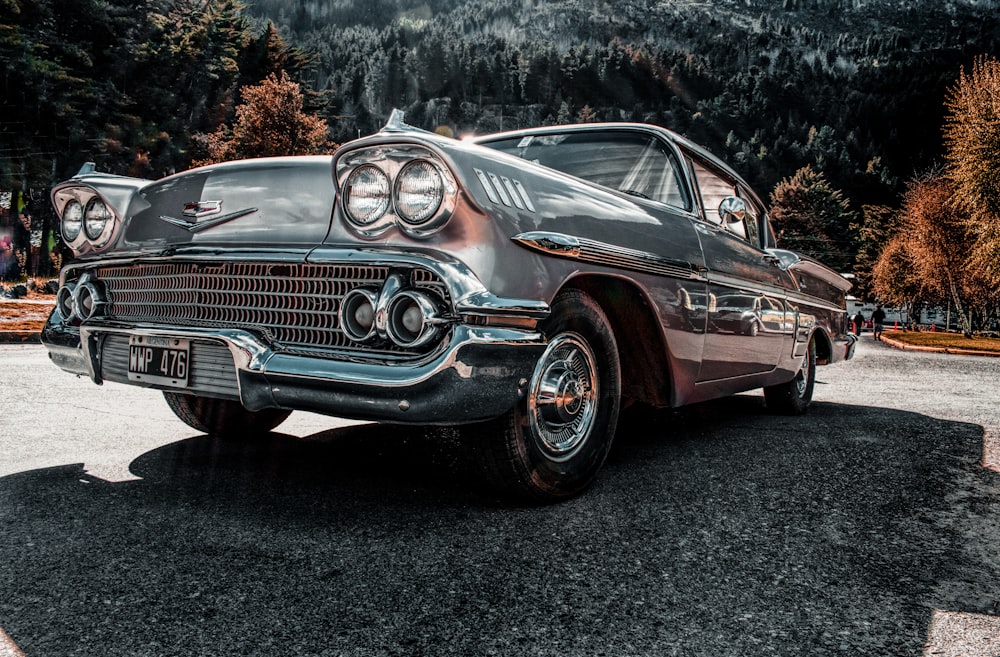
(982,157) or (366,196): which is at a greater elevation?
(982,157)

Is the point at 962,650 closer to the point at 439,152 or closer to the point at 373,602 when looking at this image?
the point at 373,602

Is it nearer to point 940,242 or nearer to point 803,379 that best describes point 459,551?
point 803,379

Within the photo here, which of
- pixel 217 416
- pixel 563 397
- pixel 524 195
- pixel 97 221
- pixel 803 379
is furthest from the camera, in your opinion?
pixel 803 379

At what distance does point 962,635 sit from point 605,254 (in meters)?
1.52

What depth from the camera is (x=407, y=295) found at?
7.09 feet

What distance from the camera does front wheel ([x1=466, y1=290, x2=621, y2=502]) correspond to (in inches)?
95.0

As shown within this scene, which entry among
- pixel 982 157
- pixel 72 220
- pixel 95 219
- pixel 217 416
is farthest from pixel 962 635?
pixel 982 157

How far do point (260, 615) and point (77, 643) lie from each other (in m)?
0.36

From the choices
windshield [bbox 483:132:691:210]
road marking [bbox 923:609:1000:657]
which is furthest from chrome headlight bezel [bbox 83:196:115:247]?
road marking [bbox 923:609:1000:657]

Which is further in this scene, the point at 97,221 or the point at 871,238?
the point at 871,238

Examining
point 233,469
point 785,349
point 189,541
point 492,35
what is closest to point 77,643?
point 189,541

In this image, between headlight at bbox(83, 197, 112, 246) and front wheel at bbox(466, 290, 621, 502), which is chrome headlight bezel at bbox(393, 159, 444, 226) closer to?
front wheel at bbox(466, 290, 621, 502)

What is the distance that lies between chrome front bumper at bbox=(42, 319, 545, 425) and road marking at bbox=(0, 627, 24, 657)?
Result: 87cm

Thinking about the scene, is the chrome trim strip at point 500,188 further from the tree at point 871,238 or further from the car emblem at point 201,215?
the tree at point 871,238
